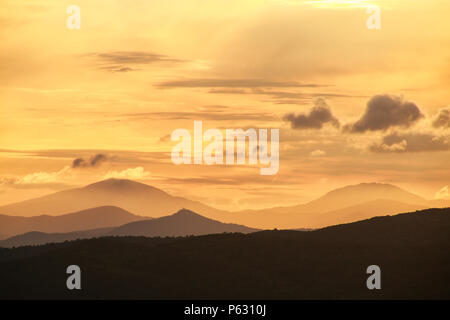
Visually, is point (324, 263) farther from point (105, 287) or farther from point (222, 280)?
point (105, 287)

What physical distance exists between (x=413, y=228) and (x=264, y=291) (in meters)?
31.6

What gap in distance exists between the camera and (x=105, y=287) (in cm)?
7669

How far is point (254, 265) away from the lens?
8375 cm

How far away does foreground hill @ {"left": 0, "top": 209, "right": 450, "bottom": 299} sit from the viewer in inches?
2965

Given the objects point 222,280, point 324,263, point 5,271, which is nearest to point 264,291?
point 222,280

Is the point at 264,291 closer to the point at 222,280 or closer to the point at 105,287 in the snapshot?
the point at 222,280

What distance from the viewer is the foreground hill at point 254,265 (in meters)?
75.3
